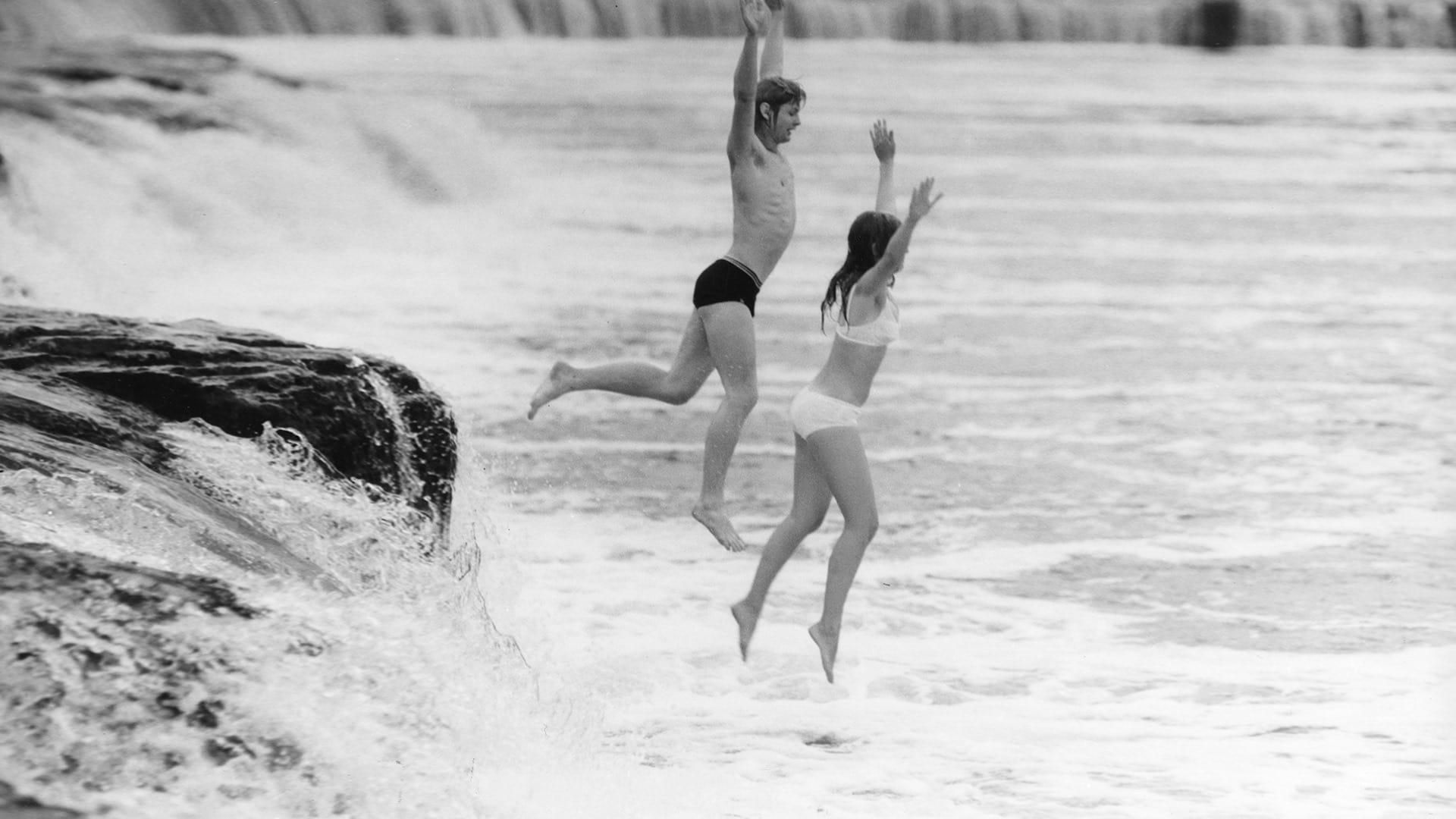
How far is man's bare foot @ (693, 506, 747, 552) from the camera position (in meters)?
4.74

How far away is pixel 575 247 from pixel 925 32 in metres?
22.6

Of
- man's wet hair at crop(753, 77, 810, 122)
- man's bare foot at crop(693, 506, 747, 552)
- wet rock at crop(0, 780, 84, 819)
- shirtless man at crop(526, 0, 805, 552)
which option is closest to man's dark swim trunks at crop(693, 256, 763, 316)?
shirtless man at crop(526, 0, 805, 552)

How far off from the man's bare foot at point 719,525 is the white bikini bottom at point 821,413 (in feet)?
1.18

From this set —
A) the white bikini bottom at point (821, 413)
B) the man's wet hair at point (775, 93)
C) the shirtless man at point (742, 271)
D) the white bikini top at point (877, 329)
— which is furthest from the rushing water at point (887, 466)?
the man's wet hair at point (775, 93)

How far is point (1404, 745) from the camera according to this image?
210 inches

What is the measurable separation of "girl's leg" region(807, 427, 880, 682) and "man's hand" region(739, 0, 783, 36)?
953 mm

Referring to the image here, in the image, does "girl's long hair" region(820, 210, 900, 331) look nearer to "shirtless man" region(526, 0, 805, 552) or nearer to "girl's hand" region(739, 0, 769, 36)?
"shirtless man" region(526, 0, 805, 552)

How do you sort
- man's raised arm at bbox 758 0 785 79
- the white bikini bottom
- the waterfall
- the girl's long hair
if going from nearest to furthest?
the girl's long hair, the white bikini bottom, man's raised arm at bbox 758 0 785 79, the waterfall

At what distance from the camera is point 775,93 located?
181 inches

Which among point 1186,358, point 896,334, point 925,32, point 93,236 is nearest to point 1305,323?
point 1186,358

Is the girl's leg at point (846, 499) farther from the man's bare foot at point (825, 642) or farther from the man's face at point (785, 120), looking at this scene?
the man's face at point (785, 120)

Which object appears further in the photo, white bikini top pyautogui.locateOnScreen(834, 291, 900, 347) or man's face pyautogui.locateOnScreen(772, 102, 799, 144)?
man's face pyautogui.locateOnScreen(772, 102, 799, 144)

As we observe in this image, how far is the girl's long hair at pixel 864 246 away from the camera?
436 centimetres

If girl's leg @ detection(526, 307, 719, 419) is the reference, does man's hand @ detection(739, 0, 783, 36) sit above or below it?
above
